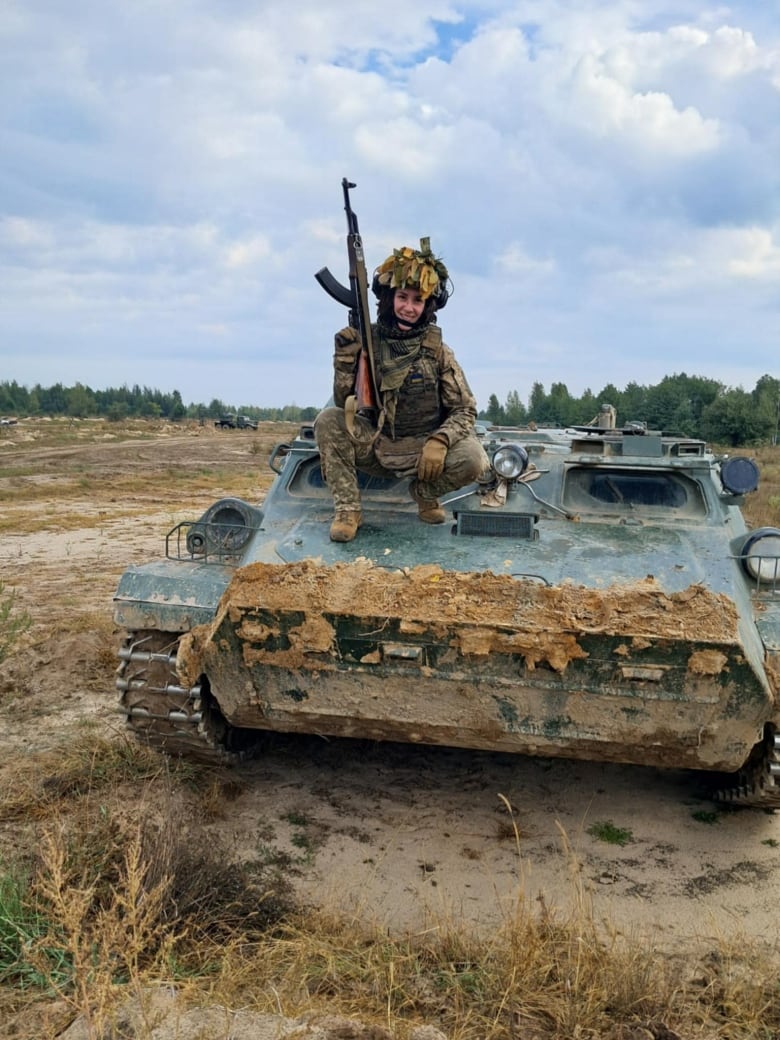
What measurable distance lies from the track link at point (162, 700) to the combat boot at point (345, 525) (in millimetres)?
1029

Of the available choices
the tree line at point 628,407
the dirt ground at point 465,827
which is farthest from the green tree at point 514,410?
the dirt ground at point 465,827

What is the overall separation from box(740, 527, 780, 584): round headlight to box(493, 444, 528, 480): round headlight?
138 cm

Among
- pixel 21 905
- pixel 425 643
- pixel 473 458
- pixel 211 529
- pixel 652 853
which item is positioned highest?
pixel 473 458

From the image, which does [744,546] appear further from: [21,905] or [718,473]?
[21,905]

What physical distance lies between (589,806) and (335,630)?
217cm

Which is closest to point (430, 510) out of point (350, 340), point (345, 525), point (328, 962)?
point (345, 525)

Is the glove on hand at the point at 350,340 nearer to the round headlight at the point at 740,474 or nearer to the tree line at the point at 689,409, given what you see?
the round headlight at the point at 740,474

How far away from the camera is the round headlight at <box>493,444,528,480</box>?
575 centimetres

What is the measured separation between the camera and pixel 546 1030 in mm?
3309

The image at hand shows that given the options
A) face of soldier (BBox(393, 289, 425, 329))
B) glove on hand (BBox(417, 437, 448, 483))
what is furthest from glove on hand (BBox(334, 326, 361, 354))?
glove on hand (BBox(417, 437, 448, 483))

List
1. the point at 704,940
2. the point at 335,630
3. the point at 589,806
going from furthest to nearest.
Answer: the point at 589,806 < the point at 335,630 < the point at 704,940

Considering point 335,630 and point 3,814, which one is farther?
point 3,814

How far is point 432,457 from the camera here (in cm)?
514

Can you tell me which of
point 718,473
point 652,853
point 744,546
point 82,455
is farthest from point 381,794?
point 82,455
